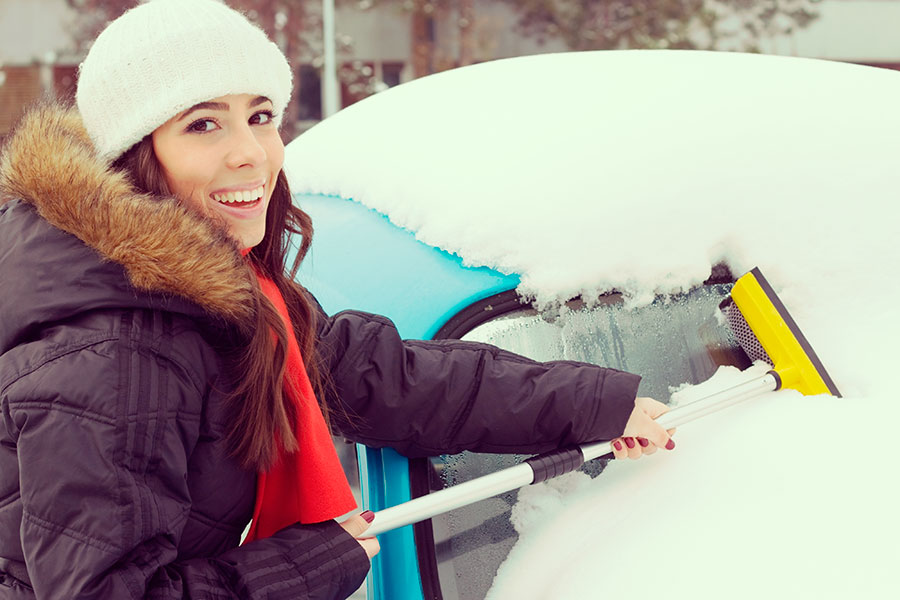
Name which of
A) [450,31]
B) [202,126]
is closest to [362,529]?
[202,126]

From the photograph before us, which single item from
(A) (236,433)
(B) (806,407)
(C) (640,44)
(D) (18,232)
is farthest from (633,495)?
(C) (640,44)

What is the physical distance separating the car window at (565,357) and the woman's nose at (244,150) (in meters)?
0.50

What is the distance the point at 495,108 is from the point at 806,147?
0.62 m

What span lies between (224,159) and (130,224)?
213 millimetres

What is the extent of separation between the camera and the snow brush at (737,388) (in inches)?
57.8

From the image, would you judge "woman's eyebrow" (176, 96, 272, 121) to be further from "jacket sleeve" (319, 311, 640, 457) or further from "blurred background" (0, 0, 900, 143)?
"blurred background" (0, 0, 900, 143)

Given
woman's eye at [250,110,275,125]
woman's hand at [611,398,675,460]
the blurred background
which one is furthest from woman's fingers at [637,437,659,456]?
the blurred background

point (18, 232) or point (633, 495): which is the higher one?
point (18, 232)

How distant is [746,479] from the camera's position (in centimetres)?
143

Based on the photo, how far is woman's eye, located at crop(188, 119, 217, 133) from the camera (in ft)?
4.56

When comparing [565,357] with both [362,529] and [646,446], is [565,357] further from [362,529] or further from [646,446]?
[362,529]

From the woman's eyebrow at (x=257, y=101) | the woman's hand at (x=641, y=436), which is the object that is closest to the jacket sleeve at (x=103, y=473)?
the woman's eyebrow at (x=257, y=101)

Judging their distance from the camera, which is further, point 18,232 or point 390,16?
point 390,16

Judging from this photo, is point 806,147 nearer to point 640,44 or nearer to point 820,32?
point 640,44
